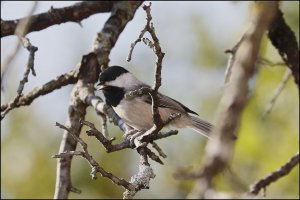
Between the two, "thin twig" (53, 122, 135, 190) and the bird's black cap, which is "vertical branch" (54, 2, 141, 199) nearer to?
the bird's black cap

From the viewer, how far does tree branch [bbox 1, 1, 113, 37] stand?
167 inches

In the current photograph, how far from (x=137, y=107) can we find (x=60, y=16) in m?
0.85

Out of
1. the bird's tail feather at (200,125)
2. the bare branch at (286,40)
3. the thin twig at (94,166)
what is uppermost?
the bare branch at (286,40)

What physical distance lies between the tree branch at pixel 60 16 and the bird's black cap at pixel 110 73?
1.41ft

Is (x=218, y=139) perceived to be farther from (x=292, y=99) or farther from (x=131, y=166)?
(x=131, y=166)

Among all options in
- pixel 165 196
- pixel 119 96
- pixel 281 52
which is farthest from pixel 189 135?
pixel 281 52

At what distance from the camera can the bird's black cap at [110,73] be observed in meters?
4.63

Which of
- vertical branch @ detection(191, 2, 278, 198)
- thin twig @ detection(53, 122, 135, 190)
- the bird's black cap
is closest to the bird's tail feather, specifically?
the bird's black cap

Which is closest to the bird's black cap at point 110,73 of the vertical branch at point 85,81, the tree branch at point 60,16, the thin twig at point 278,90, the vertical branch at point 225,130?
the vertical branch at point 85,81

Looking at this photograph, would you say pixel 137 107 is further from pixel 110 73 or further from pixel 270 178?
pixel 270 178

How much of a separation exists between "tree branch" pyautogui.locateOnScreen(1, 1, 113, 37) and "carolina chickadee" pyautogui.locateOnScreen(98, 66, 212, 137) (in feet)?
1.48

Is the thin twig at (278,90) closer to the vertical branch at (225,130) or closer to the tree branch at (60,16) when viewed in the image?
the tree branch at (60,16)

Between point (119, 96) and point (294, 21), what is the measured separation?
2178 mm

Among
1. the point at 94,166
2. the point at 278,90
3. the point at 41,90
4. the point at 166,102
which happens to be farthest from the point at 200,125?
the point at 94,166
